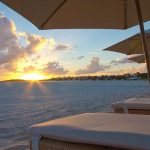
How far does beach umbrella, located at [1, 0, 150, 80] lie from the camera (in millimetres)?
3623

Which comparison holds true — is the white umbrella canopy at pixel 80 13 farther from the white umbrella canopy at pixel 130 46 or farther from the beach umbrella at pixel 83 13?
the white umbrella canopy at pixel 130 46

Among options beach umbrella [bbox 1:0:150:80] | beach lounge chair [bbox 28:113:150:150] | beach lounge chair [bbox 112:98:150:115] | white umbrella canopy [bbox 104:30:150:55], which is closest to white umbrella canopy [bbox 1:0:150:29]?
beach umbrella [bbox 1:0:150:80]

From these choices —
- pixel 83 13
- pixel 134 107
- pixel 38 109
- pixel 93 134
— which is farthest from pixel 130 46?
pixel 38 109

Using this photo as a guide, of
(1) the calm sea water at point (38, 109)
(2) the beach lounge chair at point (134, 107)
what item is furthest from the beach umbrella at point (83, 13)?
(1) the calm sea water at point (38, 109)

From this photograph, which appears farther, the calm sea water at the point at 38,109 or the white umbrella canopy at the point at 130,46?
the calm sea water at the point at 38,109

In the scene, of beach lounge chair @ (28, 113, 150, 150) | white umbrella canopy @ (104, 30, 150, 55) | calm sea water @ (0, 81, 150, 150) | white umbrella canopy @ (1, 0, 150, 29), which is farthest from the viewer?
calm sea water @ (0, 81, 150, 150)

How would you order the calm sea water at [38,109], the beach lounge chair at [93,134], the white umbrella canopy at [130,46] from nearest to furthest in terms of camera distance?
1. the beach lounge chair at [93,134]
2. the white umbrella canopy at [130,46]
3. the calm sea water at [38,109]

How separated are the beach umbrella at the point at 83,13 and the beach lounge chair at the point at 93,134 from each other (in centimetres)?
161

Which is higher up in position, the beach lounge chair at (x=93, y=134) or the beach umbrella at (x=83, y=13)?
the beach umbrella at (x=83, y=13)

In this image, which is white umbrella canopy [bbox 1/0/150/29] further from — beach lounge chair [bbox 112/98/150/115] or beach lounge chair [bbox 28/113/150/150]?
beach lounge chair [bbox 28/113/150/150]

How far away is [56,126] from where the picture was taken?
220cm

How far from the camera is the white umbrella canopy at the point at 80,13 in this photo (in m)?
3.61

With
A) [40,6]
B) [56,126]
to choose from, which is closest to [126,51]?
[40,6]

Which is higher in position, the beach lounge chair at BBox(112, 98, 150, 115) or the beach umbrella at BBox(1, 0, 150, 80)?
the beach umbrella at BBox(1, 0, 150, 80)
